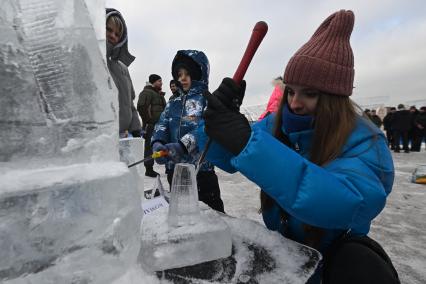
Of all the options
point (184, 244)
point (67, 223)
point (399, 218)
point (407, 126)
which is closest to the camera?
point (67, 223)

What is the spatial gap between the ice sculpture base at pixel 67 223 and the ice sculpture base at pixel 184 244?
63 millimetres

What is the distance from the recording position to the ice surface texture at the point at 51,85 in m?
0.56

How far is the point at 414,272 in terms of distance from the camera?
182cm

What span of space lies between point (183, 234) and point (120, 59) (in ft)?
6.65

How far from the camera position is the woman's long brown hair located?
1.01 meters

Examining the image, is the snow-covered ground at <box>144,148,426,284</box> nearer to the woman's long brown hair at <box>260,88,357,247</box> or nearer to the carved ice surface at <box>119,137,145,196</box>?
the woman's long brown hair at <box>260,88,357,247</box>

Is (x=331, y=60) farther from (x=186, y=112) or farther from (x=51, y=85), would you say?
(x=186, y=112)

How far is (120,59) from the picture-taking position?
2414 millimetres

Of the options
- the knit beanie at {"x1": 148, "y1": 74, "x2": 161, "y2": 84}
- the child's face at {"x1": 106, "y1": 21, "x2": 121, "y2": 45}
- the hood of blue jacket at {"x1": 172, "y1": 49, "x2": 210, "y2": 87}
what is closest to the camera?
the child's face at {"x1": 106, "y1": 21, "x2": 121, "y2": 45}

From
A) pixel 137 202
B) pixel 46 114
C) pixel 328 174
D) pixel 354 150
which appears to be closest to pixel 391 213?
pixel 354 150

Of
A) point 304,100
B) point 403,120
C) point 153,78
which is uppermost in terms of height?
point 153,78

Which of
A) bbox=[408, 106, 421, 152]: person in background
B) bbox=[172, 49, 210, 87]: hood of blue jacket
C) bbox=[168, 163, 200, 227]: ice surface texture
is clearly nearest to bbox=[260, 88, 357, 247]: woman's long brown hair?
bbox=[168, 163, 200, 227]: ice surface texture

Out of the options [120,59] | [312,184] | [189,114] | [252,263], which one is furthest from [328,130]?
[120,59]

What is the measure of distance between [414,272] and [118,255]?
196cm
